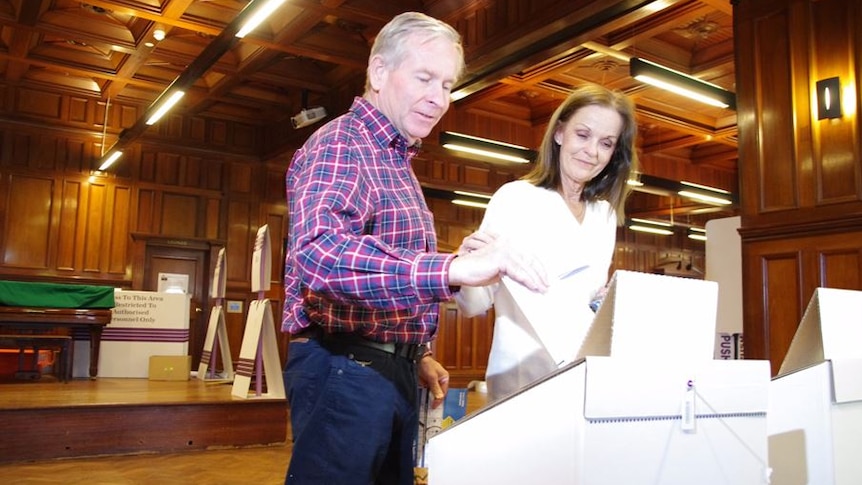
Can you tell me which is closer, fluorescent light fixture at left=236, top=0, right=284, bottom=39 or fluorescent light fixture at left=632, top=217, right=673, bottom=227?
fluorescent light fixture at left=236, top=0, right=284, bottom=39

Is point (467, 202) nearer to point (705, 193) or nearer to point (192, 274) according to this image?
point (705, 193)

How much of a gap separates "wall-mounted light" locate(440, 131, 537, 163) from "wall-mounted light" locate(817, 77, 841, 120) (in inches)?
173

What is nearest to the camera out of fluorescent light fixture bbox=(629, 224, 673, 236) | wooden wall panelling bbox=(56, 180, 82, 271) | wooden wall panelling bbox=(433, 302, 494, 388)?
wooden wall panelling bbox=(56, 180, 82, 271)

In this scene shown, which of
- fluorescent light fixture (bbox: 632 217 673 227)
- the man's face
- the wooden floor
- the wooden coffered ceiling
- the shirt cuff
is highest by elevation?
the wooden coffered ceiling

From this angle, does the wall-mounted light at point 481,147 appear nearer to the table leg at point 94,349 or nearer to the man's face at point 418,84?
the table leg at point 94,349

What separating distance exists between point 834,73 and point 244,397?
5091 millimetres

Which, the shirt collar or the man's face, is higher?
the man's face

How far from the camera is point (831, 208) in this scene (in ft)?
15.2

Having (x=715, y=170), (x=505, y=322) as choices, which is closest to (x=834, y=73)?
(x=505, y=322)

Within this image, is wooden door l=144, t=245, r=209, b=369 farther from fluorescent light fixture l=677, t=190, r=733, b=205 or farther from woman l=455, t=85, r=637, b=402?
woman l=455, t=85, r=637, b=402

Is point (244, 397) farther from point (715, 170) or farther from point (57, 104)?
point (715, 170)

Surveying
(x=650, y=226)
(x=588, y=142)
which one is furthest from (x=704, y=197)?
(x=588, y=142)

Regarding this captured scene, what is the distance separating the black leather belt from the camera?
115 centimetres

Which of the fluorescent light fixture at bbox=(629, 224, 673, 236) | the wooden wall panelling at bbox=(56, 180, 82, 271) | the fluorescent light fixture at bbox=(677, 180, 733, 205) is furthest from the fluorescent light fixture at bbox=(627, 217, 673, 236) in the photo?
the wooden wall panelling at bbox=(56, 180, 82, 271)
